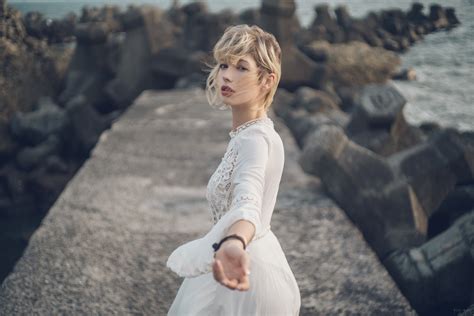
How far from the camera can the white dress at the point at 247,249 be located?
4.42 feet

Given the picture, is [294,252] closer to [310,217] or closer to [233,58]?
[310,217]

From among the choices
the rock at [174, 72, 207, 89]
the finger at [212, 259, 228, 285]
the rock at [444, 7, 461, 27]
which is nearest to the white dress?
the finger at [212, 259, 228, 285]

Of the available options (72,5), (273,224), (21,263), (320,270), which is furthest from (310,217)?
(72,5)

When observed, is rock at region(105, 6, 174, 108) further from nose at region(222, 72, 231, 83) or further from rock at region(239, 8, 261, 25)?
nose at region(222, 72, 231, 83)

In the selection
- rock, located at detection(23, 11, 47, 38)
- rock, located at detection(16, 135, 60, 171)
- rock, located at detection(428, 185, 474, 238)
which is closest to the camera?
rock, located at detection(428, 185, 474, 238)

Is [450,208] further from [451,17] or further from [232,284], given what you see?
[232,284]

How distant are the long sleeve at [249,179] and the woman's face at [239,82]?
0.12 meters

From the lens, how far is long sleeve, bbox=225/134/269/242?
126cm

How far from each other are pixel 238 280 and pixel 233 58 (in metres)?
0.64

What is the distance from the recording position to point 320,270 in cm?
263

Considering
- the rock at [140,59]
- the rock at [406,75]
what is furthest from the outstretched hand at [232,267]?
the rock at [140,59]

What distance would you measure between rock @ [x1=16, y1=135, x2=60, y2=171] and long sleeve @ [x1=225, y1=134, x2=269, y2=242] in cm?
493

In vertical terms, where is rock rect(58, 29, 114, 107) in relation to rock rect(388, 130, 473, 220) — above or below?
below

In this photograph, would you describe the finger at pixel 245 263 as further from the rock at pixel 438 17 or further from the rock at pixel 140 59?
the rock at pixel 140 59
